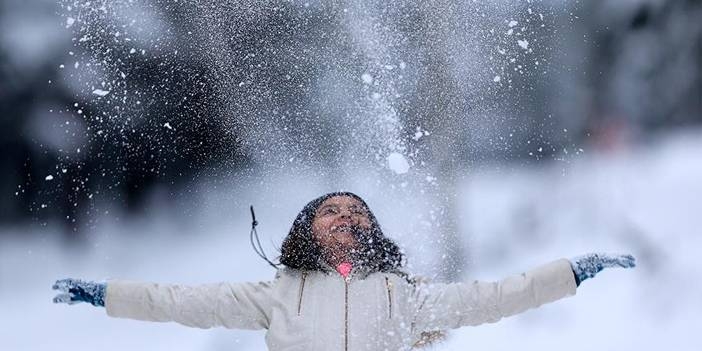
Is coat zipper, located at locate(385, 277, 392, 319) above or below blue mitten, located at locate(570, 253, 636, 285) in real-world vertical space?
below

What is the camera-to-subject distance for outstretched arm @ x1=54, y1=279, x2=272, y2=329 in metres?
2.31

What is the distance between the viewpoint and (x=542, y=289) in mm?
2332

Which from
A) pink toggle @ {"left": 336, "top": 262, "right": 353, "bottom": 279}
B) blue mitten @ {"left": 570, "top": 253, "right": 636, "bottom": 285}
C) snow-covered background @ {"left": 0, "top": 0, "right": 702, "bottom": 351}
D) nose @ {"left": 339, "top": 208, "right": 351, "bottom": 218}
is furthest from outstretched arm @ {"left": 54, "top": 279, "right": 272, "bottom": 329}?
snow-covered background @ {"left": 0, "top": 0, "right": 702, "bottom": 351}

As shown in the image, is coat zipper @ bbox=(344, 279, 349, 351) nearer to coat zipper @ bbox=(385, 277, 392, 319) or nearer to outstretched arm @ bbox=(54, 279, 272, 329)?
coat zipper @ bbox=(385, 277, 392, 319)

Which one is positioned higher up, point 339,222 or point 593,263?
point 339,222

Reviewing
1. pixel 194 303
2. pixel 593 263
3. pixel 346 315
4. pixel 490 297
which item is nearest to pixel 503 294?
pixel 490 297

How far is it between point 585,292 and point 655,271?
319 mm

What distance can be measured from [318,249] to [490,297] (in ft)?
1.85

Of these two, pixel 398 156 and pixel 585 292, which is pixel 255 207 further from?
pixel 585 292

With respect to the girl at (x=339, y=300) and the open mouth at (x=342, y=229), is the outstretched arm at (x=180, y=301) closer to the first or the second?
the girl at (x=339, y=300)

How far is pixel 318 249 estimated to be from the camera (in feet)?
8.11

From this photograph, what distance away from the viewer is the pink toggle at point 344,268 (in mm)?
2389

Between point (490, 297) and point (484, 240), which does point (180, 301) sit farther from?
point (484, 240)

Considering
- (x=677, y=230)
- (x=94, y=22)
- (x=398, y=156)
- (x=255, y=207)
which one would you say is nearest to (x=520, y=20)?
(x=398, y=156)
